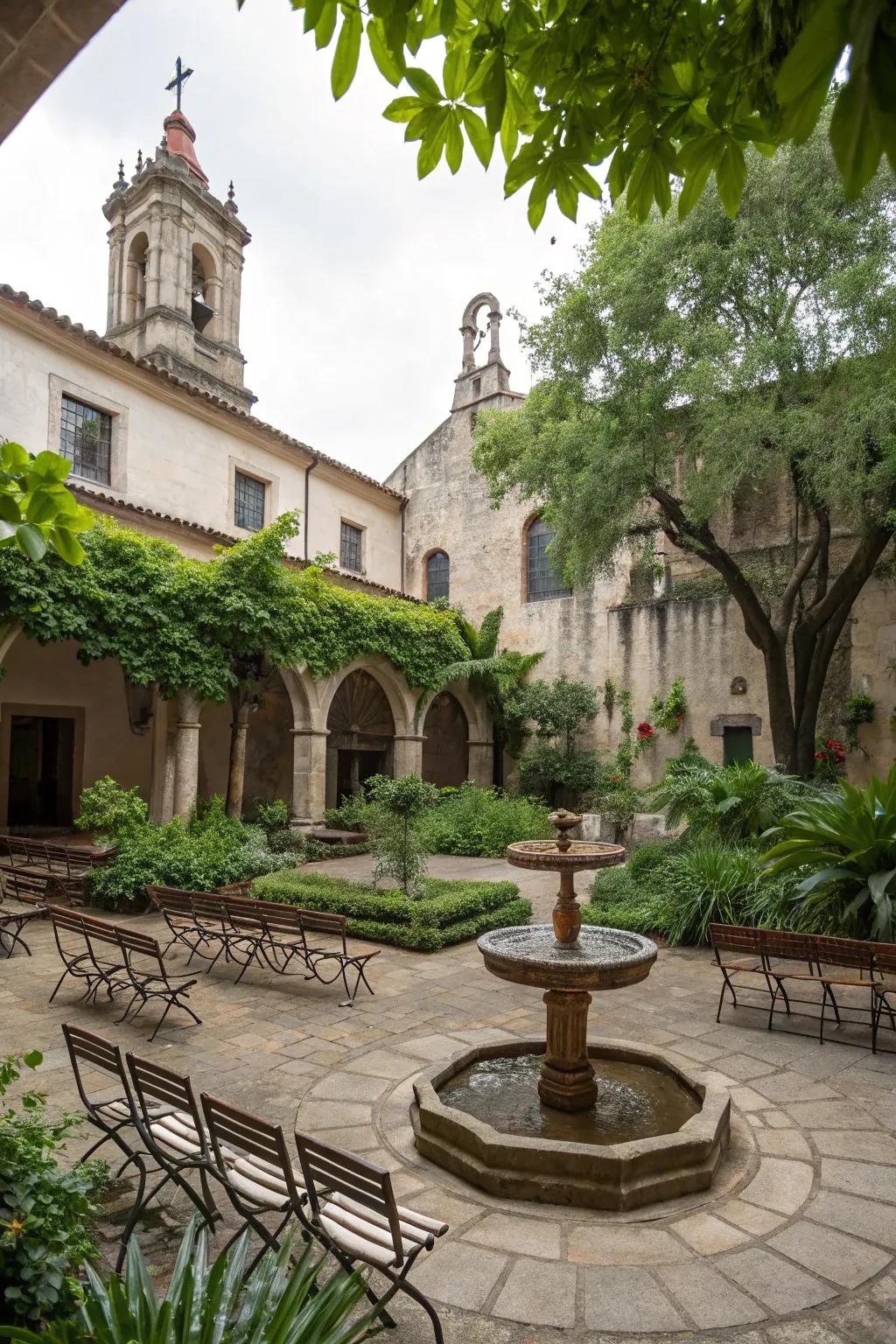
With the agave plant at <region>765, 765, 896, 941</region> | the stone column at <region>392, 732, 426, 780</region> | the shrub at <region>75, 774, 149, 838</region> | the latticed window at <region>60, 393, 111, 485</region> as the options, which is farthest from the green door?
the latticed window at <region>60, 393, 111, 485</region>

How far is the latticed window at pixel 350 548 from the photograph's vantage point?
838 inches

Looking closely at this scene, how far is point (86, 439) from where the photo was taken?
15156 millimetres

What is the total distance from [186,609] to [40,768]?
20.9 feet

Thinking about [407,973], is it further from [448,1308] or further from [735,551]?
[735,551]

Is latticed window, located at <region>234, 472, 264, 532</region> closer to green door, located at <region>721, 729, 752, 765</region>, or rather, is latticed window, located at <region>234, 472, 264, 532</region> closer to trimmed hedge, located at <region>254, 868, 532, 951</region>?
trimmed hedge, located at <region>254, 868, 532, 951</region>

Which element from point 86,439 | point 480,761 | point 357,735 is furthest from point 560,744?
point 86,439

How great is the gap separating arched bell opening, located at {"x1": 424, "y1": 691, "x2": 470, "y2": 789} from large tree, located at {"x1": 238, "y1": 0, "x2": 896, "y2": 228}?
64.2ft

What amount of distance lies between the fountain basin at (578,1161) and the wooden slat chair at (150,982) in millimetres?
2677

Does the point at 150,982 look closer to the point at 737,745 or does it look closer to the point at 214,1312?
the point at 214,1312

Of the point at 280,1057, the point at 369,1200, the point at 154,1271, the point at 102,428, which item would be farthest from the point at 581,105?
the point at 102,428

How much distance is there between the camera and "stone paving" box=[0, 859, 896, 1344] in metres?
3.12

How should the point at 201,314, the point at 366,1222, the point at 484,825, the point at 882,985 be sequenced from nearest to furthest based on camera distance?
the point at 366,1222, the point at 882,985, the point at 484,825, the point at 201,314

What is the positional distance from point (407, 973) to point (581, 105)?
7.57 meters

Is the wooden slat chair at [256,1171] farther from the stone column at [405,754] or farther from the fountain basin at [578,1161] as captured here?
the stone column at [405,754]
